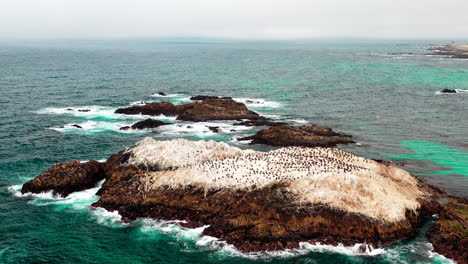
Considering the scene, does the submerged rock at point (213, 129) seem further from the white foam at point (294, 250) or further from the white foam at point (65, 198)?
the white foam at point (294, 250)

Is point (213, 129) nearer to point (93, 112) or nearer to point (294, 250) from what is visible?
point (93, 112)

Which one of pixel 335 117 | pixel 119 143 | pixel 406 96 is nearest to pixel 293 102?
pixel 335 117

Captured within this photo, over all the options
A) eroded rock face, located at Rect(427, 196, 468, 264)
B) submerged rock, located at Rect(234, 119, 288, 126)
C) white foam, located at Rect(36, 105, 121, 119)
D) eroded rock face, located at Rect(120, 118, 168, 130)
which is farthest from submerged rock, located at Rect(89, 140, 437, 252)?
white foam, located at Rect(36, 105, 121, 119)

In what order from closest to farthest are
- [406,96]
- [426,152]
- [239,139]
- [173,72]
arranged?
1. [426,152]
2. [239,139]
3. [406,96]
4. [173,72]

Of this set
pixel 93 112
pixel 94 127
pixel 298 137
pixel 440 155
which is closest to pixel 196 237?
pixel 298 137

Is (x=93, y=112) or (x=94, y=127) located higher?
(x=93, y=112)

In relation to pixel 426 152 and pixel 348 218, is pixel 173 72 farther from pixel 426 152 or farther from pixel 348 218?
pixel 348 218

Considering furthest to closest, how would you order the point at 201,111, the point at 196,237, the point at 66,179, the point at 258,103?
the point at 258,103
the point at 201,111
the point at 66,179
the point at 196,237
